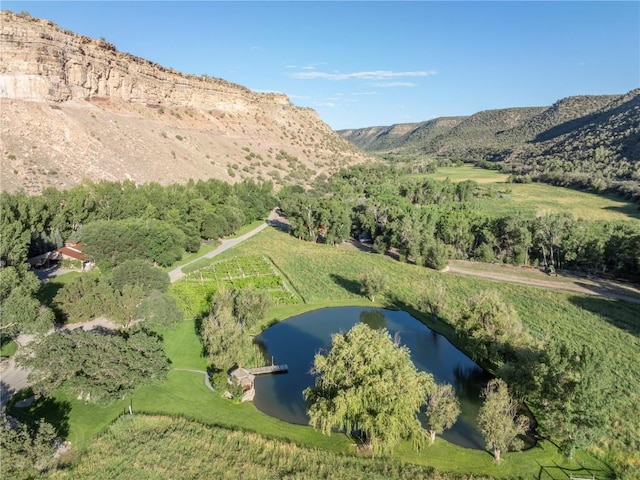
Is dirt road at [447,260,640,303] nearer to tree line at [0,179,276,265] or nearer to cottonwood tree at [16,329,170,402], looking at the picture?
tree line at [0,179,276,265]

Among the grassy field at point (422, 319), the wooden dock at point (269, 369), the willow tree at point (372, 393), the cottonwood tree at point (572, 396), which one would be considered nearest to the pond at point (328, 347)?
the wooden dock at point (269, 369)

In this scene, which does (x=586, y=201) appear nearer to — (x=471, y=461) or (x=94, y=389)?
(x=471, y=461)

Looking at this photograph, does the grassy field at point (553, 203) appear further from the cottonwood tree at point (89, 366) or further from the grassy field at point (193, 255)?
the cottonwood tree at point (89, 366)

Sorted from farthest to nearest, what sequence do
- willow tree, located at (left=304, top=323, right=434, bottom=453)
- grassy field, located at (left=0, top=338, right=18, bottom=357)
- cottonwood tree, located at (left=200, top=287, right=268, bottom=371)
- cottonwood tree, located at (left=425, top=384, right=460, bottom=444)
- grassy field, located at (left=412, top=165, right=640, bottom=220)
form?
grassy field, located at (left=412, top=165, right=640, bottom=220), grassy field, located at (left=0, top=338, right=18, bottom=357), cottonwood tree, located at (left=200, top=287, right=268, bottom=371), cottonwood tree, located at (left=425, top=384, right=460, bottom=444), willow tree, located at (left=304, top=323, right=434, bottom=453)

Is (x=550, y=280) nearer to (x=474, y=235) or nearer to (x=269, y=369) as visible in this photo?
(x=474, y=235)

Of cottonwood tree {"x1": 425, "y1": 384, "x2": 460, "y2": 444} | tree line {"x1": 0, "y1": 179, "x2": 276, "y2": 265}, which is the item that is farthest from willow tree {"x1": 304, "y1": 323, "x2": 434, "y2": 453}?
tree line {"x1": 0, "y1": 179, "x2": 276, "y2": 265}

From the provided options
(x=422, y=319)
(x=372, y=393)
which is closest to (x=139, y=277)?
(x=372, y=393)
